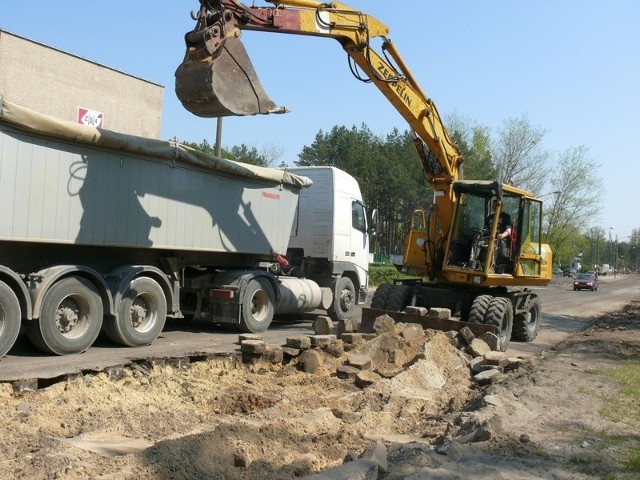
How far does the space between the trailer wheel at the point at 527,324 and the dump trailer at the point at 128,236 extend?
4.31 meters

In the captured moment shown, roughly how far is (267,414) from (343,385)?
1.97 meters

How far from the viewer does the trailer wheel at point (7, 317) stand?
8219mm

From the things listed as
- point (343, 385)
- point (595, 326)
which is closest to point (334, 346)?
point (343, 385)

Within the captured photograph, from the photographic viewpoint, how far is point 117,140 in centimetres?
976

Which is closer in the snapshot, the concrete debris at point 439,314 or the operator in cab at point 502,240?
the concrete debris at point 439,314

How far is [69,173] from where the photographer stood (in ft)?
30.3

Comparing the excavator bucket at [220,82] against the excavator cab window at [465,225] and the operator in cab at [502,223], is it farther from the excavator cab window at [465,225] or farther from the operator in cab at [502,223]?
the operator in cab at [502,223]

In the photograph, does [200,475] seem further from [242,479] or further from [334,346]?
[334,346]

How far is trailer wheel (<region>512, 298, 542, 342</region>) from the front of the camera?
1434 centimetres

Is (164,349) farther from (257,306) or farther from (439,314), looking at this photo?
(439,314)

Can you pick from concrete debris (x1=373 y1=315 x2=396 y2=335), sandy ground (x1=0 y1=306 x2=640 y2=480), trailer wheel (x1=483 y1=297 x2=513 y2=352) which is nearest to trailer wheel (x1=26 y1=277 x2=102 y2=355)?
sandy ground (x1=0 y1=306 x2=640 y2=480)

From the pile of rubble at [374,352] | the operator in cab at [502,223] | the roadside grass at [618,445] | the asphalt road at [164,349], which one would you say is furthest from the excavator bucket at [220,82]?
the roadside grass at [618,445]

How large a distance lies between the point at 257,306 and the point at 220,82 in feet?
16.5

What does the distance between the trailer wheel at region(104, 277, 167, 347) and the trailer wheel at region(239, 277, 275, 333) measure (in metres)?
1.92
